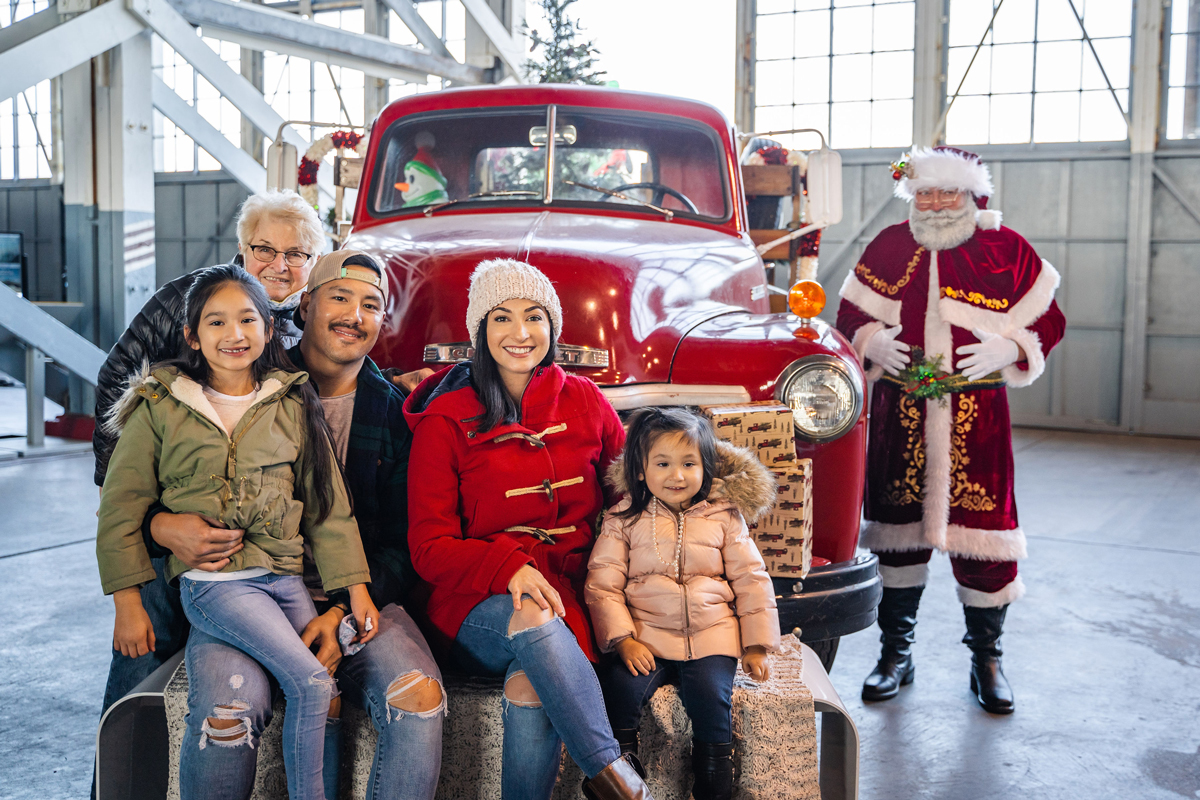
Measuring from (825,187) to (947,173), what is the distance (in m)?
0.49

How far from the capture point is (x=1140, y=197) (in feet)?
35.1

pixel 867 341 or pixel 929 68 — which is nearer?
pixel 867 341

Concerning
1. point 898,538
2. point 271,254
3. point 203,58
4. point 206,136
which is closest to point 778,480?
point 898,538

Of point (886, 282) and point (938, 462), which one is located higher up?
point (886, 282)

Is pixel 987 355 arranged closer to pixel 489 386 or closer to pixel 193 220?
pixel 489 386

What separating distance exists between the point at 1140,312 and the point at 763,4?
5.66 meters

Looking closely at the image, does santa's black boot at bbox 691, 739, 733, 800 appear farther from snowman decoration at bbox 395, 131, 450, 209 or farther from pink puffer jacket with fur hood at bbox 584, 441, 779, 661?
snowman decoration at bbox 395, 131, 450, 209

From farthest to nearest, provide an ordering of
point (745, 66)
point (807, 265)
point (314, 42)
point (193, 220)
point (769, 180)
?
1. point (193, 220)
2. point (745, 66)
3. point (314, 42)
4. point (807, 265)
5. point (769, 180)

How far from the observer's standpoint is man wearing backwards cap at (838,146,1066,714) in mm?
3418

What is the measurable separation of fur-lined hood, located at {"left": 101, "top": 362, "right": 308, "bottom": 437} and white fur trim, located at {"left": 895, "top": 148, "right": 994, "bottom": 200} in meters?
2.47

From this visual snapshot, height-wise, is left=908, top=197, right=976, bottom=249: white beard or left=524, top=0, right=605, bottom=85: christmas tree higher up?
left=524, top=0, right=605, bottom=85: christmas tree

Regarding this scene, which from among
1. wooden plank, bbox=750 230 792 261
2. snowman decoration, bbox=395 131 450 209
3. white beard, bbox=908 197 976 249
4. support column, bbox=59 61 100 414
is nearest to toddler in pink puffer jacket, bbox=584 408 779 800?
white beard, bbox=908 197 976 249

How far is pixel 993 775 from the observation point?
9.50 feet

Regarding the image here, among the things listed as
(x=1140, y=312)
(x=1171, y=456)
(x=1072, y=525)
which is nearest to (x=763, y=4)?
(x=1140, y=312)
